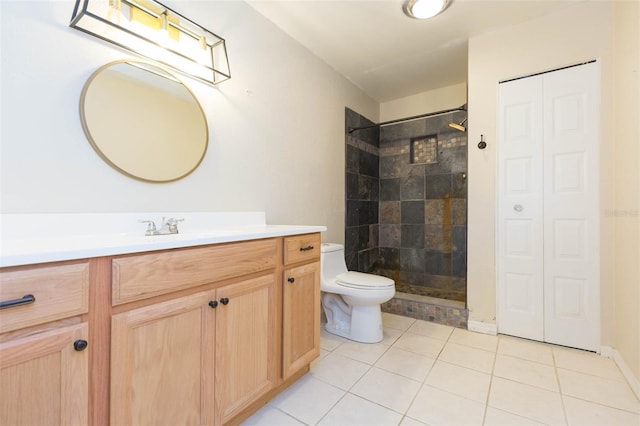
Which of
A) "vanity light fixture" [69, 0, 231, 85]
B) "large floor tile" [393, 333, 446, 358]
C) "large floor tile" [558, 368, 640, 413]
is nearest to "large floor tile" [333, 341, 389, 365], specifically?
"large floor tile" [393, 333, 446, 358]

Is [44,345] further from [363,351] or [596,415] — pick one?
[596,415]

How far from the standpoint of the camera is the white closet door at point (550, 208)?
6.20 ft

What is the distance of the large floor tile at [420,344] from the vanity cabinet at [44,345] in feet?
5.85

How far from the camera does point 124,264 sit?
813 mm

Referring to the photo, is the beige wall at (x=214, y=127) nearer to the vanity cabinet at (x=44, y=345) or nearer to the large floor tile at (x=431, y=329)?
the vanity cabinet at (x=44, y=345)

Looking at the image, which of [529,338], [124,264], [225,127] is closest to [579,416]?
[529,338]

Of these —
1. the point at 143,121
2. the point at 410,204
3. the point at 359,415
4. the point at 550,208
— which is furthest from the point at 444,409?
the point at 410,204

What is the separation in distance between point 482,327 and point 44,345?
2547mm

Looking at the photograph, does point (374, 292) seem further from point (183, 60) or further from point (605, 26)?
point (605, 26)

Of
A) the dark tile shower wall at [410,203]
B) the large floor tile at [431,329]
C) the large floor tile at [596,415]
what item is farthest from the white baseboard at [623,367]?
the dark tile shower wall at [410,203]

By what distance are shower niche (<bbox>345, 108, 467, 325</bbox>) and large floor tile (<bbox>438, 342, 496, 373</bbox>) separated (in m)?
0.74

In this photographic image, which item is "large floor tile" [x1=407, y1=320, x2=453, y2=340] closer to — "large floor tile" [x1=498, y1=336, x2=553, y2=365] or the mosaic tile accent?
"large floor tile" [x1=498, y1=336, x2=553, y2=365]

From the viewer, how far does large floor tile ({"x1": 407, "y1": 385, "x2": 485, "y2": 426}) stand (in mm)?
1257

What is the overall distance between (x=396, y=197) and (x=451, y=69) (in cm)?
142
